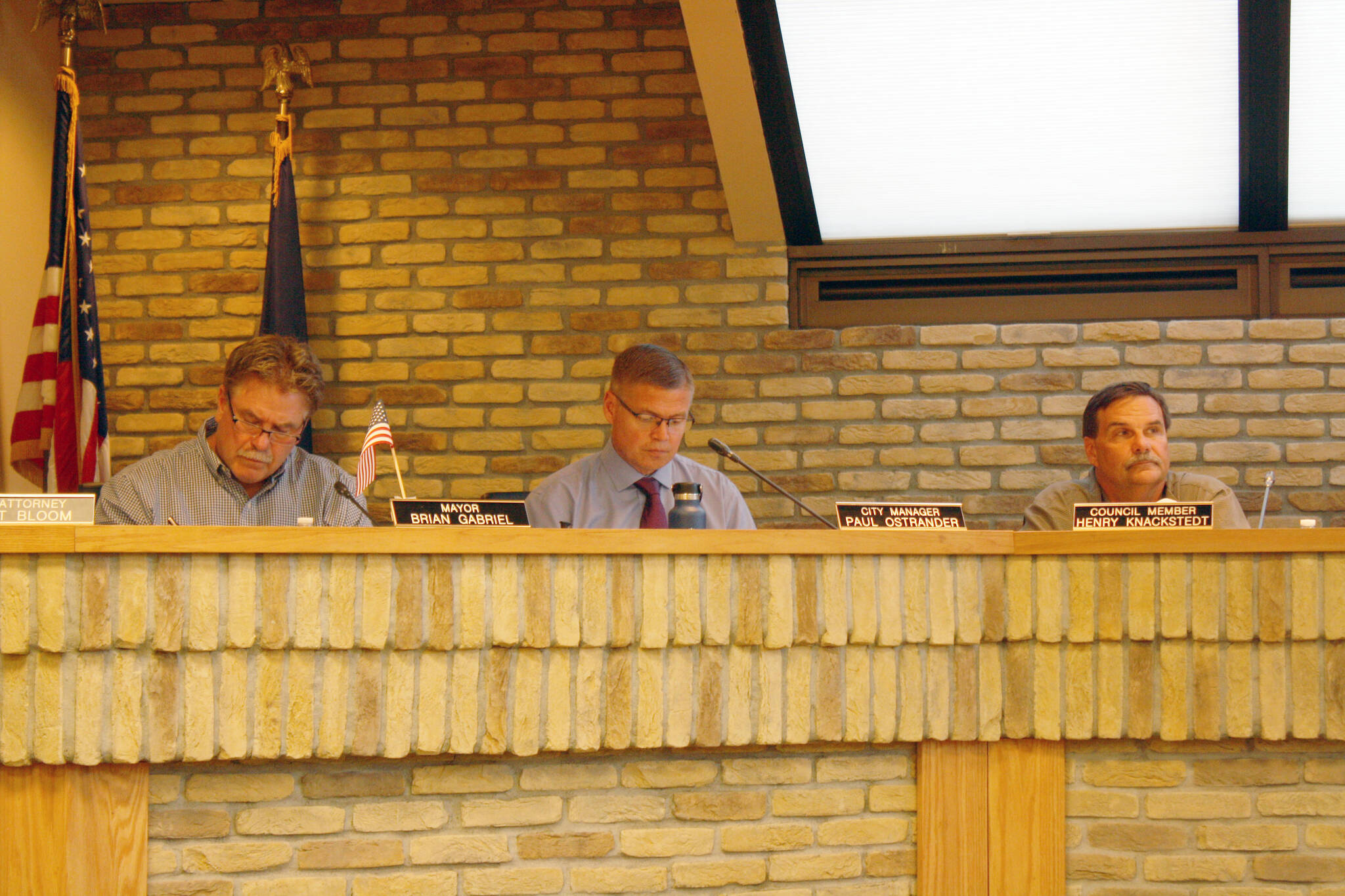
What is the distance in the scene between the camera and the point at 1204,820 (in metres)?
1.66

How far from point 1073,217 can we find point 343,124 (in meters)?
2.25

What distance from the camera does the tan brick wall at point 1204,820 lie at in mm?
1651

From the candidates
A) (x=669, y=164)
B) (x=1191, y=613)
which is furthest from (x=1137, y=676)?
(x=669, y=164)

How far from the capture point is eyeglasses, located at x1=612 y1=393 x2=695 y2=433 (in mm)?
2549

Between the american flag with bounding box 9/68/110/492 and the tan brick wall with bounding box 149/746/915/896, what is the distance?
1722mm

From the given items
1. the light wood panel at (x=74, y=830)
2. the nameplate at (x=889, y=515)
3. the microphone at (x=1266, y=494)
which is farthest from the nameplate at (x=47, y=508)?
the microphone at (x=1266, y=494)

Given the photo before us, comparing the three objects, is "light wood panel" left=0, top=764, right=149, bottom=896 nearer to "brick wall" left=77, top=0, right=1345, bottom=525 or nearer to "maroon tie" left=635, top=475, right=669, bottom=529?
"maroon tie" left=635, top=475, right=669, bottom=529

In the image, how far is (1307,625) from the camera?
5.32ft

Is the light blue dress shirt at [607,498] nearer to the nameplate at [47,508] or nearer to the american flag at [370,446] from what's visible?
the american flag at [370,446]

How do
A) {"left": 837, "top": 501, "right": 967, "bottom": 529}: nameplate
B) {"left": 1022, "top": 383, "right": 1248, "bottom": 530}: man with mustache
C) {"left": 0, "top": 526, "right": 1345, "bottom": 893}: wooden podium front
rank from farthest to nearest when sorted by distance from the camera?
{"left": 1022, "top": 383, "right": 1248, "bottom": 530}: man with mustache < {"left": 837, "top": 501, "right": 967, "bottom": 529}: nameplate < {"left": 0, "top": 526, "right": 1345, "bottom": 893}: wooden podium front

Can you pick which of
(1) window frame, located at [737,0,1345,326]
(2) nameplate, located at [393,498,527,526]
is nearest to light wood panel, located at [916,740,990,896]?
(2) nameplate, located at [393,498,527,526]

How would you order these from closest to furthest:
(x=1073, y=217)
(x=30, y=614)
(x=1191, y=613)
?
(x=30, y=614), (x=1191, y=613), (x=1073, y=217)

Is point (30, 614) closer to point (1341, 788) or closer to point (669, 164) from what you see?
point (1341, 788)

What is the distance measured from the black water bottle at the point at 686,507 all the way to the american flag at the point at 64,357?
5.74 ft
